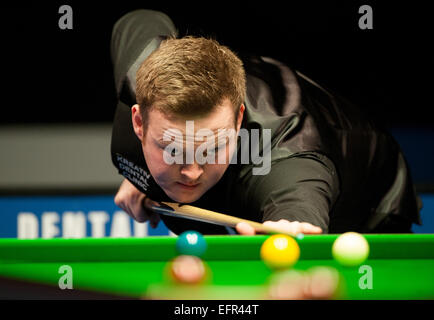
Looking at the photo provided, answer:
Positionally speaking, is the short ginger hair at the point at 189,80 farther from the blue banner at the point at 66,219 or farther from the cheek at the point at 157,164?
the blue banner at the point at 66,219

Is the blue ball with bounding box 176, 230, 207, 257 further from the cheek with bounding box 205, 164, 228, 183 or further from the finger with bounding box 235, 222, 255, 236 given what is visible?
the cheek with bounding box 205, 164, 228, 183

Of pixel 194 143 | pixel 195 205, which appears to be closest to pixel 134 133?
pixel 195 205

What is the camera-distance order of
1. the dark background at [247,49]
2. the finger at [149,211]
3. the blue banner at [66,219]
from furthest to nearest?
the dark background at [247,49], the blue banner at [66,219], the finger at [149,211]

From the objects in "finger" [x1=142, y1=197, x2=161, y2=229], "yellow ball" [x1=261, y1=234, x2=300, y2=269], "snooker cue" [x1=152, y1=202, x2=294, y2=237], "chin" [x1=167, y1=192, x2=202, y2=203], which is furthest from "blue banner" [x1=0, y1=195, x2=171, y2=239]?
"yellow ball" [x1=261, y1=234, x2=300, y2=269]

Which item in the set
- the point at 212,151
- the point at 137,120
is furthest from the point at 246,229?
the point at 137,120

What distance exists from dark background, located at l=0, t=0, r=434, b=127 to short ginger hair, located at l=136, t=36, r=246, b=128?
2.68 m

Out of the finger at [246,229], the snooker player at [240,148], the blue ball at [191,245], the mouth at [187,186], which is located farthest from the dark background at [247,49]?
the blue ball at [191,245]

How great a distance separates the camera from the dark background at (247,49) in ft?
18.2

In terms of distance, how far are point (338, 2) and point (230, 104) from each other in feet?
9.90

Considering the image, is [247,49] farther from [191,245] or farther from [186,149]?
[191,245]

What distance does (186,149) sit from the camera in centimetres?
271

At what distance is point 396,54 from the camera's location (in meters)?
5.66
